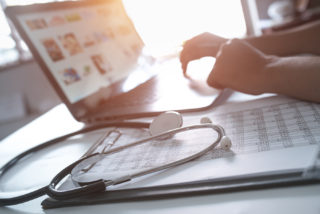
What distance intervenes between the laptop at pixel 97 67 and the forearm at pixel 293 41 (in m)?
0.23

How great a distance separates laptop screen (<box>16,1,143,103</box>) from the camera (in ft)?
2.44

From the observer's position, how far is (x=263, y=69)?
58cm

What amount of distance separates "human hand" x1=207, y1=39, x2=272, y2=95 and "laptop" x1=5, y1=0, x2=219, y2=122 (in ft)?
0.17

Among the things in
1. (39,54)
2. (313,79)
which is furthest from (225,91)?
(39,54)

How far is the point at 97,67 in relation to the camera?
0.87 m

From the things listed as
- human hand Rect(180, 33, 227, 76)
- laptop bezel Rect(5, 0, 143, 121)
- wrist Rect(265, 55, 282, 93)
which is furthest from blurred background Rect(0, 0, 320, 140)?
wrist Rect(265, 55, 282, 93)

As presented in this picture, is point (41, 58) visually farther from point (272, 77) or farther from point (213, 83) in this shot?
point (272, 77)

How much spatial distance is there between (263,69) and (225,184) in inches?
12.2

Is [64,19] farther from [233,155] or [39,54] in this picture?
[233,155]

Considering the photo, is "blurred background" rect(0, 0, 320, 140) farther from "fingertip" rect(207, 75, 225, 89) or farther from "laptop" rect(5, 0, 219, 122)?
"fingertip" rect(207, 75, 225, 89)

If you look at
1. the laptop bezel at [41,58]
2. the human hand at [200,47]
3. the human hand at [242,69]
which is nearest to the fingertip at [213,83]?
the human hand at [242,69]

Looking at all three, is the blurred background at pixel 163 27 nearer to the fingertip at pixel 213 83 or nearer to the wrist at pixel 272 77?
the fingertip at pixel 213 83

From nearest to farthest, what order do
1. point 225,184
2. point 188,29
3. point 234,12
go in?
point 225,184
point 234,12
point 188,29

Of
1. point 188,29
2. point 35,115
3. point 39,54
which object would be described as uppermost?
point 39,54
